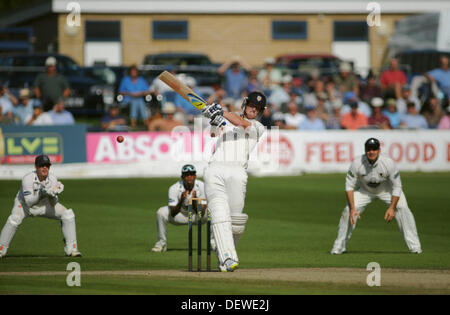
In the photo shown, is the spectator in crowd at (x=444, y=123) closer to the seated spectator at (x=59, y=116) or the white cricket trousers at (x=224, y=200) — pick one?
the seated spectator at (x=59, y=116)

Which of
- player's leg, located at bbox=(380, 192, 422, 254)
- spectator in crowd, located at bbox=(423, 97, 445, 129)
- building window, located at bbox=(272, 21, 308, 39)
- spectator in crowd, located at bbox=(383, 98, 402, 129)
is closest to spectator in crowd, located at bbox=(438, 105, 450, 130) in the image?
spectator in crowd, located at bbox=(423, 97, 445, 129)

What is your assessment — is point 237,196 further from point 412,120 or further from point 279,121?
point 412,120

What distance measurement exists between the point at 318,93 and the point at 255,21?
13808mm

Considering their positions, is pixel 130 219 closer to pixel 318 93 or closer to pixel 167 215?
pixel 167 215

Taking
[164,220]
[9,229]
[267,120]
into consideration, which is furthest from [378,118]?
[9,229]

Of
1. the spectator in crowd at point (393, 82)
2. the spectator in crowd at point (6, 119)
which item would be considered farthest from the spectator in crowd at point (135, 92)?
the spectator in crowd at point (393, 82)

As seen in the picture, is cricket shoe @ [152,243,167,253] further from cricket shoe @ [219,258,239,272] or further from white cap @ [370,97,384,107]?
white cap @ [370,97,384,107]

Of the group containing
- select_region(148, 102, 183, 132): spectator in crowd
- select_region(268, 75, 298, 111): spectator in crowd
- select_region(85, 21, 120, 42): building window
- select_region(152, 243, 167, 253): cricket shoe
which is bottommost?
select_region(152, 243, 167, 253): cricket shoe

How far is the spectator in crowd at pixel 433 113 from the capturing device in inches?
961

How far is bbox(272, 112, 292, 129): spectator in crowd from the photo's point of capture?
23047 mm

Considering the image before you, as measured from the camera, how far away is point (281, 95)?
975 inches

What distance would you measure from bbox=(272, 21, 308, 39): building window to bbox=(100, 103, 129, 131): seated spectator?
16431 millimetres

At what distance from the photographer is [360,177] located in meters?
12.8
